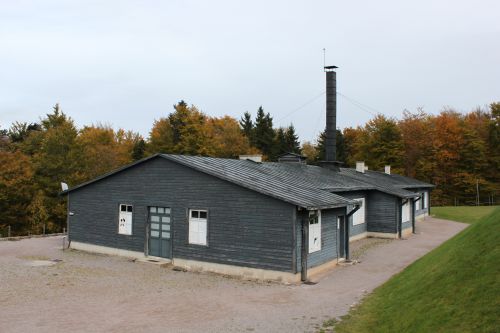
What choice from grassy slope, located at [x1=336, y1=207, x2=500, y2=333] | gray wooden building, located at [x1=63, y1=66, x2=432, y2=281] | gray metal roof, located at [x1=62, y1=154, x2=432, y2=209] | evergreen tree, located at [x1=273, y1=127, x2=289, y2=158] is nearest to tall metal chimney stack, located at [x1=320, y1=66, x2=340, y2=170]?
gray metal roof, located at [x1=62, y1=154, x2=432, y2=209]

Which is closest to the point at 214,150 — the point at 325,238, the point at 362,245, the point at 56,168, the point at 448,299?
the point at 56,168

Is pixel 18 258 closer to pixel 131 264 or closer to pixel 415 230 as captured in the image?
pixel 131 264

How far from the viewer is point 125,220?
21641 mm

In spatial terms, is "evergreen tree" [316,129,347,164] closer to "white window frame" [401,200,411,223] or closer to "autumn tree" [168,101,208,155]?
"autumn tree" [168,101,208,155]

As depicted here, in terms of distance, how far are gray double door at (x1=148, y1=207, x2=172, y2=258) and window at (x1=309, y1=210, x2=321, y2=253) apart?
6226 millimetres

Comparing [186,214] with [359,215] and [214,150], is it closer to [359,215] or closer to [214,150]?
[359,215]

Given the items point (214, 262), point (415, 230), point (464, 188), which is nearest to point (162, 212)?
point (214, 262)

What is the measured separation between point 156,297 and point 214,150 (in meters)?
44.0

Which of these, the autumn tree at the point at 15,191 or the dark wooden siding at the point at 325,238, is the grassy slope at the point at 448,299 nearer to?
the dark wooden siding at the point at 325,238

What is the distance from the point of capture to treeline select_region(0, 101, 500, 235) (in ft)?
136

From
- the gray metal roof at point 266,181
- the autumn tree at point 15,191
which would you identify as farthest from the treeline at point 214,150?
the gray metal roof at point 266,181

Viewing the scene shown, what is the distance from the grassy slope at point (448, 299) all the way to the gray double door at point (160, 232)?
9571mm

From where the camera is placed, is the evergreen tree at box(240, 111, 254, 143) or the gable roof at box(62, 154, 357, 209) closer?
the gable roof at box(62, 154, 357, 209)

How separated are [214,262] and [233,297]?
13.3 ft
